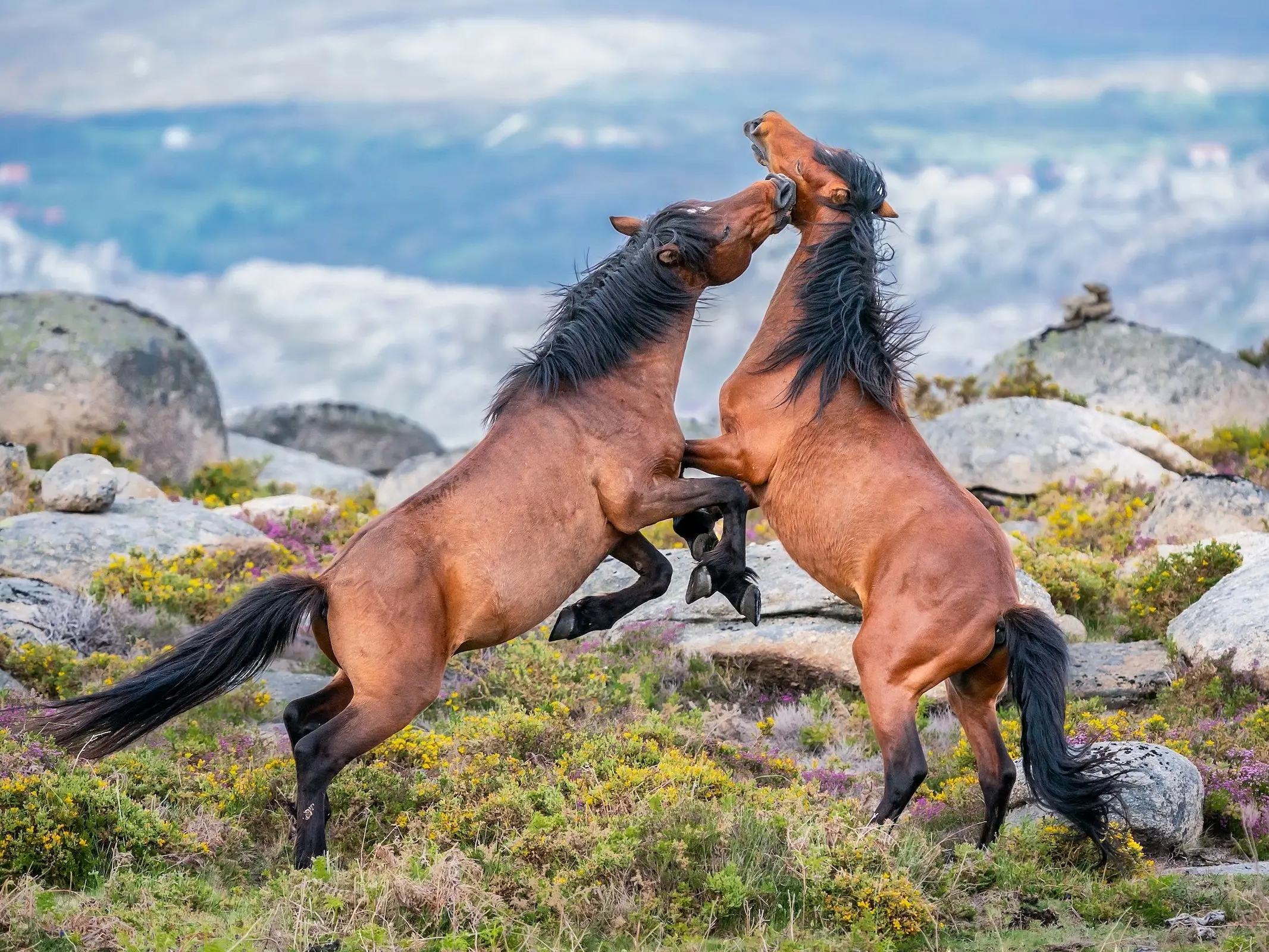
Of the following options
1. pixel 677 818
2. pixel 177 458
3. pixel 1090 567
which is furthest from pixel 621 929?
pixel 177 458

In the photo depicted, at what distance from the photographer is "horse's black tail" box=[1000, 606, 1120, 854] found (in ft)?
21.0

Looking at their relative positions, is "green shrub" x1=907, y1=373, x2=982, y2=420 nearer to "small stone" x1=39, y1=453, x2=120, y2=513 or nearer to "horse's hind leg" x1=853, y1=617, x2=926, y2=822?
"small stone" x1=39, y1=453, x2=120, y2=513

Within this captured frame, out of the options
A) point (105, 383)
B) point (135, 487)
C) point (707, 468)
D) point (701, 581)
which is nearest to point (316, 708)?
point (701, 581)

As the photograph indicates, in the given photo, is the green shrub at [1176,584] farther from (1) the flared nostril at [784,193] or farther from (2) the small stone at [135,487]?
(2) the small stone at [135,487]

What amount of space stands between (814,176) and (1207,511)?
683 centimetres

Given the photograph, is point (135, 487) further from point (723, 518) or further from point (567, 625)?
point (723, 518)

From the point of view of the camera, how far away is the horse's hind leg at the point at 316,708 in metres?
6.61

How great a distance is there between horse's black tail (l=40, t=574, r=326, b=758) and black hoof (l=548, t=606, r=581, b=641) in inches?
49.4

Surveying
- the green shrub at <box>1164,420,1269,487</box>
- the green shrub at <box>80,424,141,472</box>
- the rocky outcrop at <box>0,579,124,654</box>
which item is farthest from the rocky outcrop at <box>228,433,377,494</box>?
the green shrub at <box>1164,420,1269,487</box>

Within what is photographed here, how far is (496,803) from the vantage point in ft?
22.1

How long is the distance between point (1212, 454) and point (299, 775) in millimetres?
13533

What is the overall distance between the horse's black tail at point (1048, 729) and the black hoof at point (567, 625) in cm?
216

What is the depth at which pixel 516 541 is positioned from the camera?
21.3 feet

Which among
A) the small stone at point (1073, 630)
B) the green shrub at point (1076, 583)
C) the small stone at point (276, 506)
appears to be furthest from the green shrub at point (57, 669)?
the green shrub at point (1076, 583)
